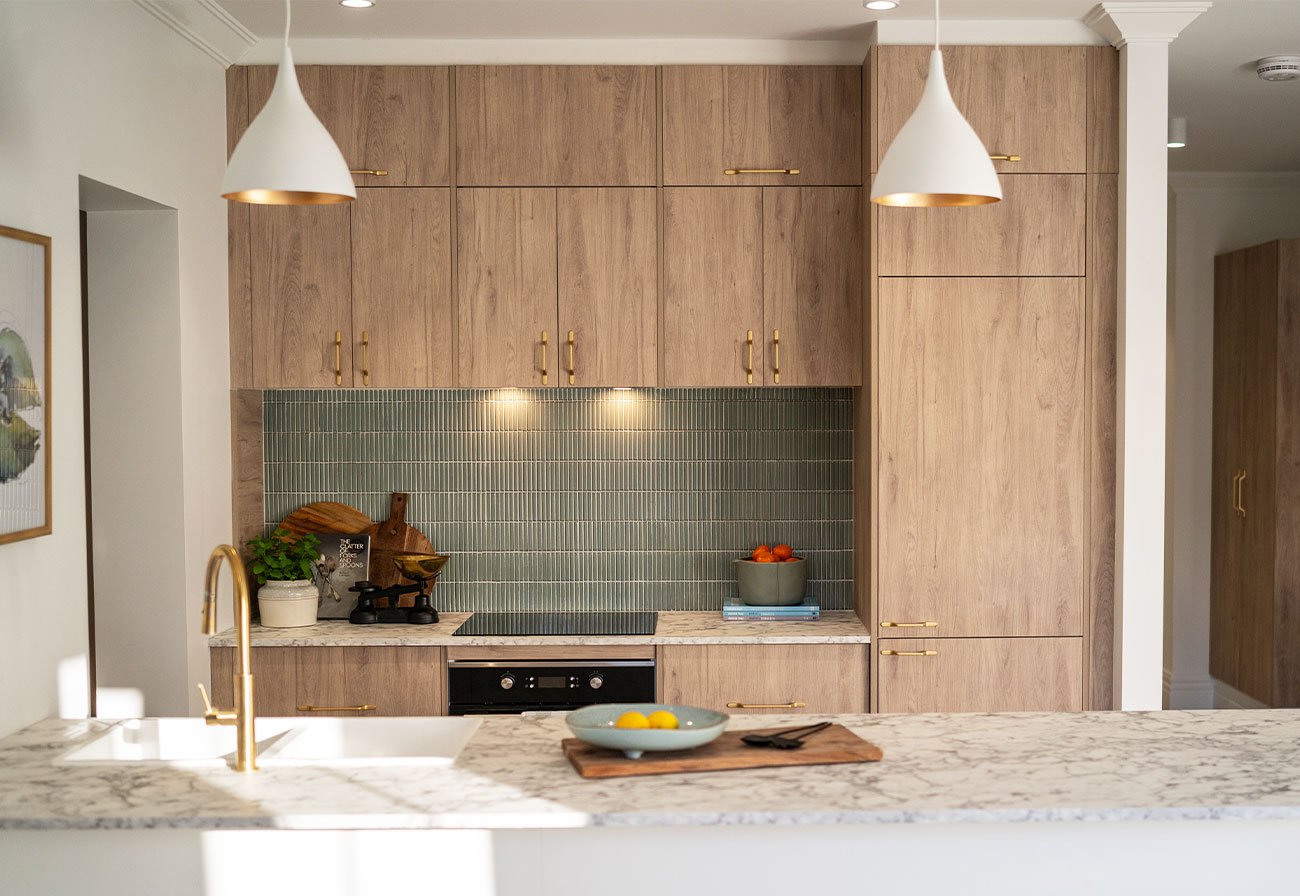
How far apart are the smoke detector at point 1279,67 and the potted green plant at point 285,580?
3.54m

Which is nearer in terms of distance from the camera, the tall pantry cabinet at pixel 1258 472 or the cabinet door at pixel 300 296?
the cabinet door at pixel 300 296

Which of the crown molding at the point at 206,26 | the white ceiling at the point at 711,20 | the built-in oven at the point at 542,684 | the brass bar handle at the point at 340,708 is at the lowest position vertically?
the brass bar handle at the point at 340,708

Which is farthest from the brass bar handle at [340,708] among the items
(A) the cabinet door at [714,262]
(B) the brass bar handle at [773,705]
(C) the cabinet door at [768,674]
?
(A) the cabinet door at [714,262]

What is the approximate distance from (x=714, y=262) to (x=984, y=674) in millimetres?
1532

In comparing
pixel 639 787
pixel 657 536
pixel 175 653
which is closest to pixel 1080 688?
pixel 657 536

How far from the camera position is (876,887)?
1.96 metres

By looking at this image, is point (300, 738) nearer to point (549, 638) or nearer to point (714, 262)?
point (549, 638)

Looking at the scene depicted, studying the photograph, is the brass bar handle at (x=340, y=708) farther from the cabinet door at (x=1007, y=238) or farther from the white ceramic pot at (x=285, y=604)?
the cabinet door at (x=1007, y=238)

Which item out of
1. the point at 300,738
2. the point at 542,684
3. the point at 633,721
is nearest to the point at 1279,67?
the point at 542,684

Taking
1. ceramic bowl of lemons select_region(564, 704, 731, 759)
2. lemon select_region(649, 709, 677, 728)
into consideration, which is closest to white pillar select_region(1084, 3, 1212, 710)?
ceramic bowl of lemons select_region(564, 704, 731, 759)

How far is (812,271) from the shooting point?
12.5 ft

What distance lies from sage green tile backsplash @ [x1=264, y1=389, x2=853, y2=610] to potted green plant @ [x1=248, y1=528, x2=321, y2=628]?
0.94 ft

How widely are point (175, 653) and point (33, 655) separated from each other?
0.80m

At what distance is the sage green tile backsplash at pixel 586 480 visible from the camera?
4.18 metres
